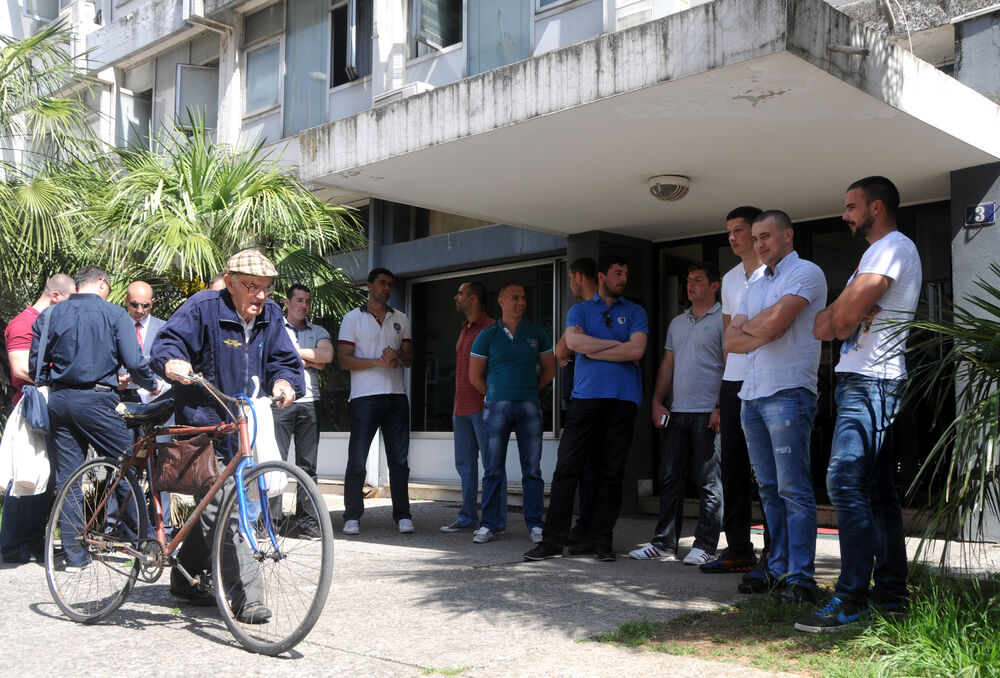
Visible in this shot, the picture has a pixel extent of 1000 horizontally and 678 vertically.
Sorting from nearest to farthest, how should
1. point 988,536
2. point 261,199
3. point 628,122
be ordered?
point 628,122
point 988,536
point 261,199

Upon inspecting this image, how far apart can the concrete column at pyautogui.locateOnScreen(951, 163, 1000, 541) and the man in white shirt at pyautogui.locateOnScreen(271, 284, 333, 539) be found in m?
4.83

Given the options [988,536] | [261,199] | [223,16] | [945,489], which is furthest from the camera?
[223,16]

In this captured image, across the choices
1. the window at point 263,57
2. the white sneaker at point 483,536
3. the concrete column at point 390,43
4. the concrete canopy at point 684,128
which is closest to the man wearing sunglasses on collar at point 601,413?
the white sneaker at point 483,536

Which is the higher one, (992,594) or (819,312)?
(819,312)

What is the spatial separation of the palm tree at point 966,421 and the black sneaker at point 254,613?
104 inches

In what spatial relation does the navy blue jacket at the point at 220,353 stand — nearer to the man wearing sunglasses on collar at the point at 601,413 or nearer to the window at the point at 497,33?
the man wearing sunglasses on collar at the point at 601,413

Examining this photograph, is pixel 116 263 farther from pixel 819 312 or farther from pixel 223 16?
pixel 223 16

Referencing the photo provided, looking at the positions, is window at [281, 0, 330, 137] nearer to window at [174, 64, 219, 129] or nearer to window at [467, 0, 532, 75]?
window at [174, 64, 219, 129]

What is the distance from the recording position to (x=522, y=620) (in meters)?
4.60

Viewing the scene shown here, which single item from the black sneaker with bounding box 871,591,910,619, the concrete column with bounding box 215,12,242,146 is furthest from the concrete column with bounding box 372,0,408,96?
the black sneaker with bounding box 871,591,910,619

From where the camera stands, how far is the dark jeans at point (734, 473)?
569 cm

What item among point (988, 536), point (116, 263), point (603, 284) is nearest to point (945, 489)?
point (603, 284)

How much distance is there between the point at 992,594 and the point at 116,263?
7.25 meters

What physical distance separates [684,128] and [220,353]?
3.40 m
